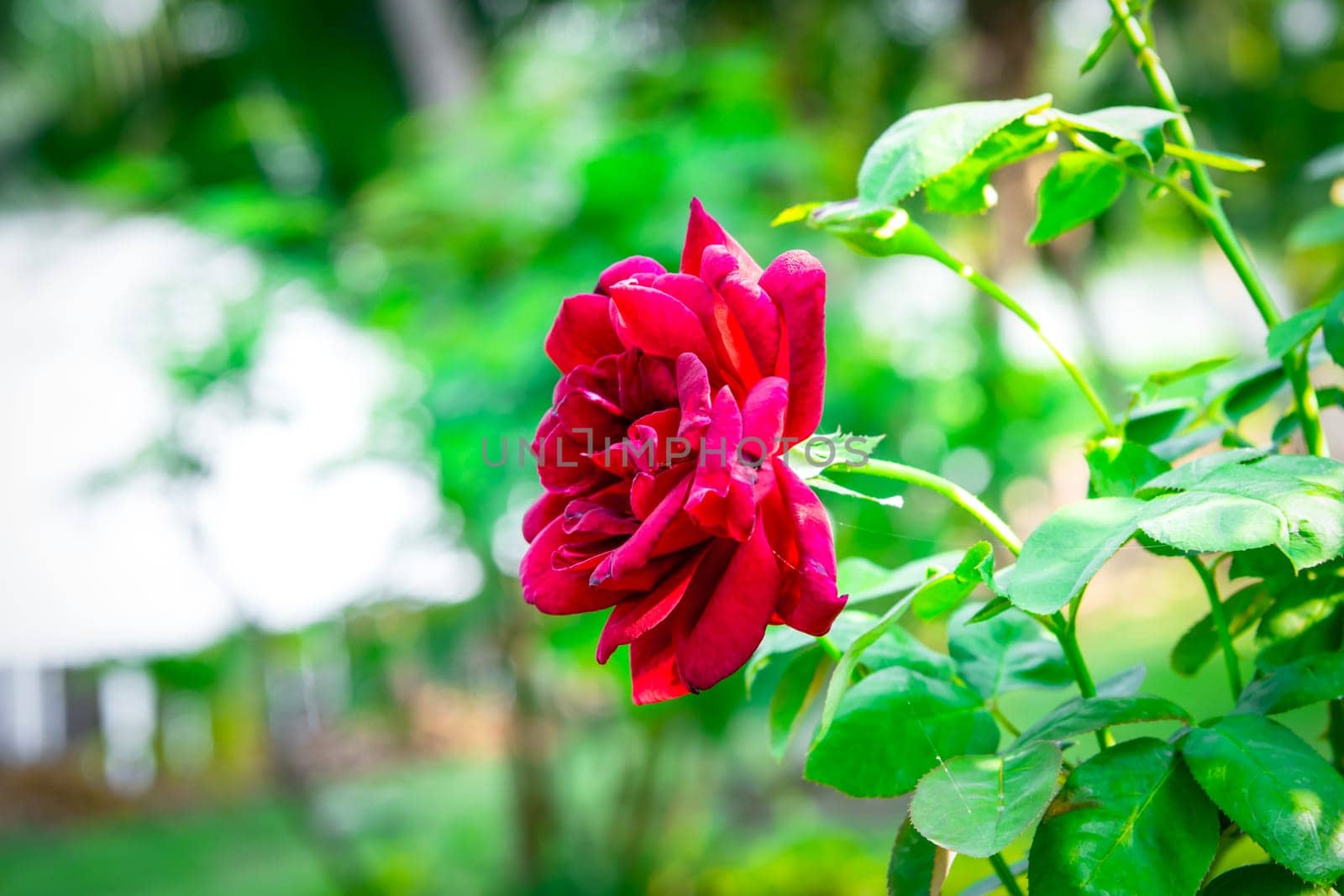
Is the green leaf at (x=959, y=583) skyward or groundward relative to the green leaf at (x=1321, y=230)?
groundward

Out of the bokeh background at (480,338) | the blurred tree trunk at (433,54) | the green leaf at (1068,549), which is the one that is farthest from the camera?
the blurred tree trunk at (433,54)

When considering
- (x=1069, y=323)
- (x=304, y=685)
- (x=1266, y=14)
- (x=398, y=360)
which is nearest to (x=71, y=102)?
(x=304, y=685)

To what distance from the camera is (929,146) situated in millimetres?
283

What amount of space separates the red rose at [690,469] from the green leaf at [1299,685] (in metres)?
0.13

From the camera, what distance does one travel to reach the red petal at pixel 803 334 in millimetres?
252

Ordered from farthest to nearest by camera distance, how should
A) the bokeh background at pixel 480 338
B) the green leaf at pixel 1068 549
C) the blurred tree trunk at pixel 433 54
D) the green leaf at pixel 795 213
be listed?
the blurred tree trunk at pixel 433 54
the bokeh background at pixel 480 338
the green leaf at pixel 795 213
the green leaf at pixel 1068 549

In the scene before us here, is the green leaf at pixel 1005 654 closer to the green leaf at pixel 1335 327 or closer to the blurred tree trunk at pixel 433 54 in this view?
the green leaf at pixel 1335 327

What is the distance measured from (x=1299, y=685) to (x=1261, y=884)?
5cm

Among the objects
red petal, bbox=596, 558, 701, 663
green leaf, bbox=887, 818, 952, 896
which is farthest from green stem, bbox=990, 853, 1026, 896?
red petal, bbox=596, 558, 701, 663

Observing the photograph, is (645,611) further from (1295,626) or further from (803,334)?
(1295,626)

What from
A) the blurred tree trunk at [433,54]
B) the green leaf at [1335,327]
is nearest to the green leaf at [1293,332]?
the green leaf at [1335,327]

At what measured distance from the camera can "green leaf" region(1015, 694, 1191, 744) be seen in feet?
0.87

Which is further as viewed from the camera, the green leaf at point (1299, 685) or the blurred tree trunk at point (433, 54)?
the blurred tree trunk at point (433, 54)

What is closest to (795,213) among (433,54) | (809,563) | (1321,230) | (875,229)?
(875,229)
